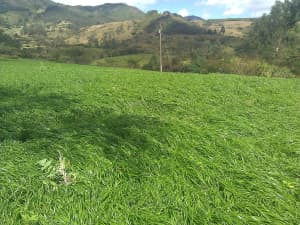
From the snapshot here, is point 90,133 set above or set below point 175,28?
below

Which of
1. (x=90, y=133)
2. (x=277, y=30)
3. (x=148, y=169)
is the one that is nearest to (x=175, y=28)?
(x=277, y=30)

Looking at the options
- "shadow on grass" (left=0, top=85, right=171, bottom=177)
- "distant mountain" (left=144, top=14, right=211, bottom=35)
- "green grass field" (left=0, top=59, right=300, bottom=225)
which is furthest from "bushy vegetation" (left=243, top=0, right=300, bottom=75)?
"distant mountain" (left=144, top=14, right=211, bottom=35)

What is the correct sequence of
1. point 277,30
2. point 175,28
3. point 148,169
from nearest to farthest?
point 148,169 → point 277,30 → point 175,28

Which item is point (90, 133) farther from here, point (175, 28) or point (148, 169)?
point (175, 28)

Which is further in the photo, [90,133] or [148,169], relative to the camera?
[90,133]

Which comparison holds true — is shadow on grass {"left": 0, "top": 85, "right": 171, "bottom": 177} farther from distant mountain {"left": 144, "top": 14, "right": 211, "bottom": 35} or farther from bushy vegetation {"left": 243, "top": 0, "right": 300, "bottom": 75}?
distant mountain {"left": 144, "top": 14, "right": 211, "bottom": 35}

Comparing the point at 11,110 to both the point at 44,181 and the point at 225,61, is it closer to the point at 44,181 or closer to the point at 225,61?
the point at 44,181

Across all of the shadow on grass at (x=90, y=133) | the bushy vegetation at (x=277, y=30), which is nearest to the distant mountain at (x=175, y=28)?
the bushy vegetation at (x=277, y=30)

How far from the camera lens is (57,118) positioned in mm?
7070

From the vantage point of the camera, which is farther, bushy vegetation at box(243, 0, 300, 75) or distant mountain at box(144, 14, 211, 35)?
distant mountain at box(144, 14, 211, 35)

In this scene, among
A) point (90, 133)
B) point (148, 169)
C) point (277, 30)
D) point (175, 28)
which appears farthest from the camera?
point (175, 28)

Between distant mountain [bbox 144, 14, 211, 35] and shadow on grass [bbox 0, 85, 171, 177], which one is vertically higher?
distant mountain [bbox 144, 14, 211, 35]

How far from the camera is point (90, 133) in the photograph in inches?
213

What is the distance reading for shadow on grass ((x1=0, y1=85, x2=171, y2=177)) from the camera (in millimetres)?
4602
